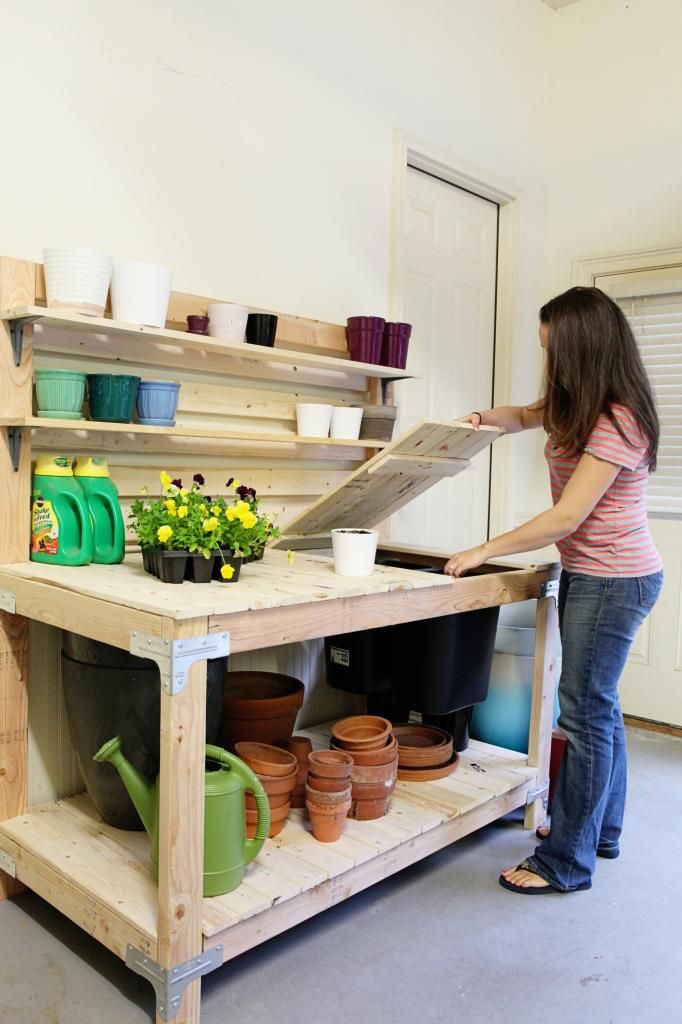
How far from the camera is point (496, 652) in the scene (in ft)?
9.92

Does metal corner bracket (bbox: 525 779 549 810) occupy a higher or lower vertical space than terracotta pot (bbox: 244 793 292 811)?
lower

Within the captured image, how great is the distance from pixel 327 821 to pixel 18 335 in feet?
4.64

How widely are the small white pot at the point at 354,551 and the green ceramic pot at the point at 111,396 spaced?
25.3 inches

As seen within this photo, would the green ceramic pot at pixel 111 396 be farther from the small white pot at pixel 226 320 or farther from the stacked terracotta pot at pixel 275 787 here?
the stacked terracotta pot at pixel 275 787

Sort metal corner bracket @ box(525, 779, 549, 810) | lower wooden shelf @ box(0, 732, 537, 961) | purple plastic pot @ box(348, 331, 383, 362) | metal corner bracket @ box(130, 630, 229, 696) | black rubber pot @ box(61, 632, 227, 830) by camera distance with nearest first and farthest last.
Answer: metal corner bracket @ box(130, 630, 229, 696)
lower wooden shelf @ box(0, 732, 537, 961)
black rubber pot @ box(61, 632, 227, 830)
metal corner bracket @ box(525, 779, 549, 810)
purple plastic pot @ box(348, 331, 383, 362)

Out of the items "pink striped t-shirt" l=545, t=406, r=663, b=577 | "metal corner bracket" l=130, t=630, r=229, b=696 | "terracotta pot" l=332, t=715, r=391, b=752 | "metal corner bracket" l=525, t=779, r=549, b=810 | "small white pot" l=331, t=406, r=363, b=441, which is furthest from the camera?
"small white pot" l=331, t=406, r=363, b=441

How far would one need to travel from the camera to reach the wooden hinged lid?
244 centimetres

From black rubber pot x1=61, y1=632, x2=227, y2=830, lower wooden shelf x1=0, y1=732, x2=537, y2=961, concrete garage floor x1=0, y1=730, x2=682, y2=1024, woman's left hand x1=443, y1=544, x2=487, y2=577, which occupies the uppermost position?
woman's left hand x1=443, y1=544, x2=487, y2=577

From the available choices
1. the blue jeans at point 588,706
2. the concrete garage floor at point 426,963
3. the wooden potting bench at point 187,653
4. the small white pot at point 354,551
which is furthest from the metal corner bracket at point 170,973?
the blue jeans at point 588,706

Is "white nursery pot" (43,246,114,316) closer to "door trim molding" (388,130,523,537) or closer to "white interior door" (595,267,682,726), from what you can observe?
"door trim molding" (388,130,523,537)

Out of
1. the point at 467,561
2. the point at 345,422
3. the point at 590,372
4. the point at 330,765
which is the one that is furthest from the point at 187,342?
the point at 330,765

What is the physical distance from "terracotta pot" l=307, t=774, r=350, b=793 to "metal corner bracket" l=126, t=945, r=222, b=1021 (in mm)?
507

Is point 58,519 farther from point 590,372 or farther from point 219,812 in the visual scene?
point 590,372

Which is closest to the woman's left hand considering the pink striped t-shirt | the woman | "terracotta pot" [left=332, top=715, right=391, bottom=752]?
the woman
